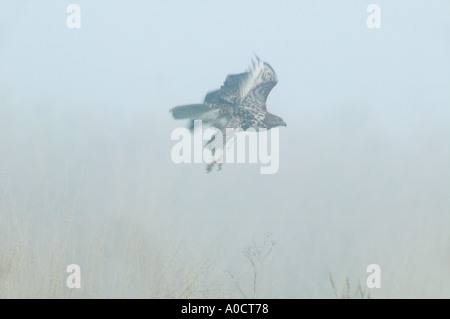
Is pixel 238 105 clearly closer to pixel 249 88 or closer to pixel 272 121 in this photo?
pixel 249 88

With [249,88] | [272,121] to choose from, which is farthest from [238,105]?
[272,121]

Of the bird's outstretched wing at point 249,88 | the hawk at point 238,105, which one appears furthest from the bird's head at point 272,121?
the bird's outstretched wing at point 249,88

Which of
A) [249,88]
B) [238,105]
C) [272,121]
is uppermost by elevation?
[249,88]

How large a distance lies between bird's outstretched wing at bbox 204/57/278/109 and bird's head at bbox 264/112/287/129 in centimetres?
19

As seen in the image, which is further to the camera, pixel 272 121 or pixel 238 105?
pixel 272 121

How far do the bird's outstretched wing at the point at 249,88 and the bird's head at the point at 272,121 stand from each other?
7.6 inches

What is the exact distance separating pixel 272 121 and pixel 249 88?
68 centimetres

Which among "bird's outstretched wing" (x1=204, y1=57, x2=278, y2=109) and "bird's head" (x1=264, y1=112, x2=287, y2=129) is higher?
"bird's outstretched wing" (x1=204, y1=57, x2=278, y2=109)

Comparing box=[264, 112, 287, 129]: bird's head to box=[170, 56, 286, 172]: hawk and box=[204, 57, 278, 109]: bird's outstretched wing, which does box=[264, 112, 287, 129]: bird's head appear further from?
box=[204, 57, 278, 109]: bird's outstretched wing

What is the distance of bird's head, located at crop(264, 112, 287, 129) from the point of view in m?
6.51

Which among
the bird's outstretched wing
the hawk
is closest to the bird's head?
the hawk

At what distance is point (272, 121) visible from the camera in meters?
6.59
